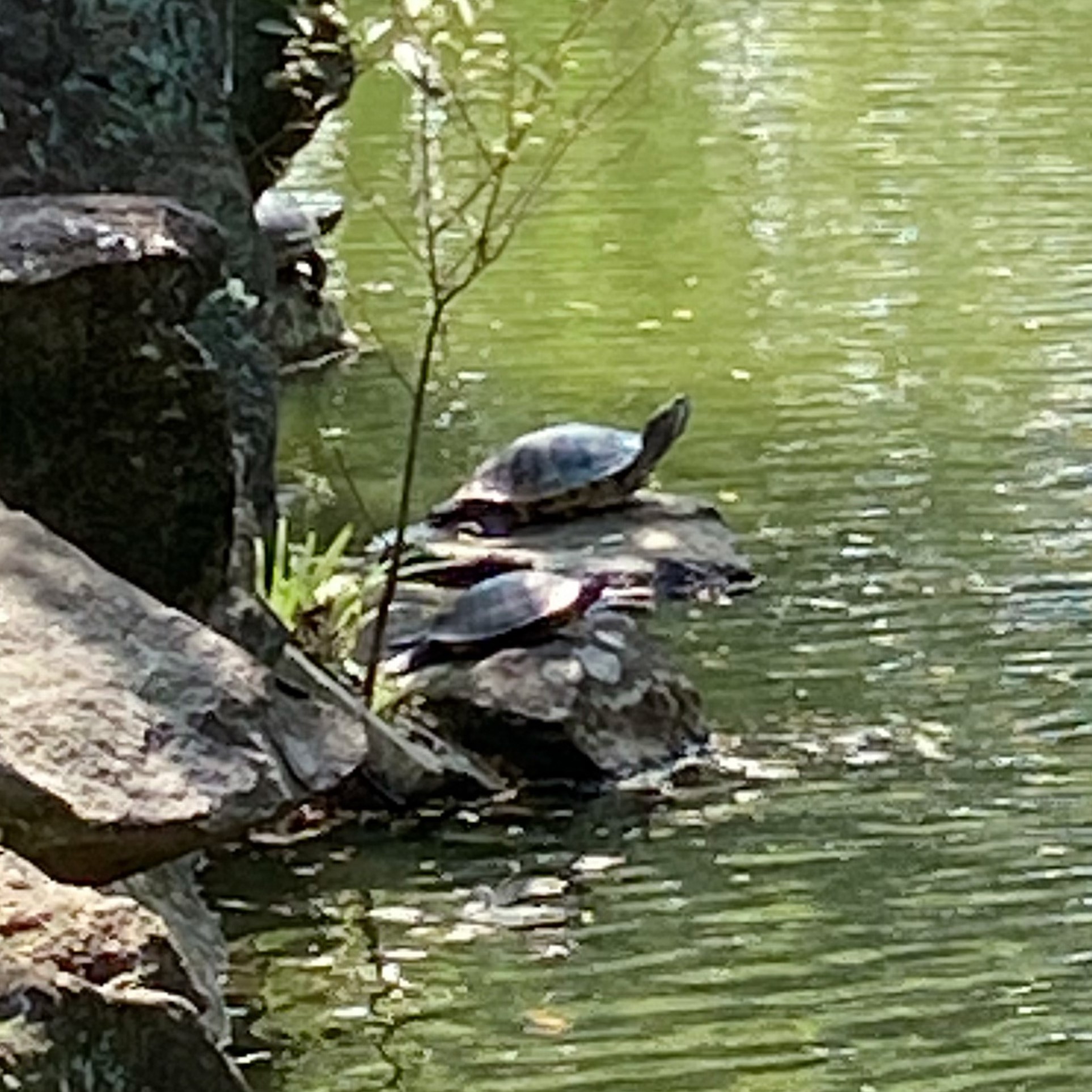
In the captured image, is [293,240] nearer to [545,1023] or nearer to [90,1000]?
[545,1023]

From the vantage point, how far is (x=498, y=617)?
5.79 meters

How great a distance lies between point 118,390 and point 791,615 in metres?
2.16

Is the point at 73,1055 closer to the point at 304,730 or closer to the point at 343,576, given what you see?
the point at 304,730

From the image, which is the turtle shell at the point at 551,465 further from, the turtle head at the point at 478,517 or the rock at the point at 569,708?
the rock at the point at 569,708

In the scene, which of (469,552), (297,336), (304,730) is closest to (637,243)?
(297,336)

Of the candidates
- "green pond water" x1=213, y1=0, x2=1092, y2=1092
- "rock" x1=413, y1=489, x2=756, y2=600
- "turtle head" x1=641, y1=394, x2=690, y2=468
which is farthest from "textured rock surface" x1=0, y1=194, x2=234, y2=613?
"turtle head" x1=641, y1=394, x2=690, y2=468

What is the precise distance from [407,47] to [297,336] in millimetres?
3359

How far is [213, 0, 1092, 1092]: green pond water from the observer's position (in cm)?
436

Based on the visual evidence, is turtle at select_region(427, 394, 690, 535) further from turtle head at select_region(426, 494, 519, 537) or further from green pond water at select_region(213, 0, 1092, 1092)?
green pond water at select_region(213, 0, 1092, 1092)

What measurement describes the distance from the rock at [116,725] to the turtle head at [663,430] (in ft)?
12.1

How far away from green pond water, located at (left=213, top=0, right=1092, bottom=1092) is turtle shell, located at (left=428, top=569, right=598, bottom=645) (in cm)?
36

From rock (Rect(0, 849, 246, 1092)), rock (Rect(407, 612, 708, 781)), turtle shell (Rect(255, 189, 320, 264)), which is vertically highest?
rock (Rect(0, 849, 246, 1092))

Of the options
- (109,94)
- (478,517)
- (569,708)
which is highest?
(109,94)

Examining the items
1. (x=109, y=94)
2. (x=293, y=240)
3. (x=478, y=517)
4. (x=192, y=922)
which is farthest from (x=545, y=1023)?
(x=293, y=240)
